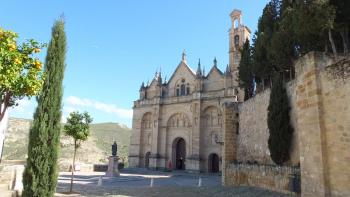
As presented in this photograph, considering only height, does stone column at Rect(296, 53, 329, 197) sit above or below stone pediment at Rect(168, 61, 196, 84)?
below

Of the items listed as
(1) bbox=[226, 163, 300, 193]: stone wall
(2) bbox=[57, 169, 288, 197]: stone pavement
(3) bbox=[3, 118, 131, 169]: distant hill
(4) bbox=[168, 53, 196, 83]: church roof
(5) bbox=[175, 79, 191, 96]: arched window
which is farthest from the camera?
(3) bbox=[3, 118, 131, 169]: distant hill

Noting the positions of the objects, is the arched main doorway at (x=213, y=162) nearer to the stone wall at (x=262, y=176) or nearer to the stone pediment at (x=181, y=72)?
the stone pediment at (x=181, y=72)

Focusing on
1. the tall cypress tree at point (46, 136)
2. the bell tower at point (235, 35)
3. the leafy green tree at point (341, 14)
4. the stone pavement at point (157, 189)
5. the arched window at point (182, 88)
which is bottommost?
the stone pavement at point (157, 189)

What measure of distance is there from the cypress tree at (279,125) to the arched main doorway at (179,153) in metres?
26.0

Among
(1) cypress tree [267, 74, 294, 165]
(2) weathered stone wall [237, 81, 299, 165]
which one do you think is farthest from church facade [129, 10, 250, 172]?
(1) cypress tree [267, 74, 294, 165]

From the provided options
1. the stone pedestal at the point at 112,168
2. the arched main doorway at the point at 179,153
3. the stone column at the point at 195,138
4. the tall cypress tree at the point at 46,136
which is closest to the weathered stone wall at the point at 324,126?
Result: the tall cypress tree at the point at 46,136

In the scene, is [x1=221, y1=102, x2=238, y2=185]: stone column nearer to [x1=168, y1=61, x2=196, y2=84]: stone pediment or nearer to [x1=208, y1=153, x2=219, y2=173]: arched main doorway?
[x1=208, y1=153, x2=219, y2=173]: arched main doorway

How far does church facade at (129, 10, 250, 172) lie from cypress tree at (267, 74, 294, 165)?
59.5ft

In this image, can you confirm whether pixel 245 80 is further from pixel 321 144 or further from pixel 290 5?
pixel 321 144

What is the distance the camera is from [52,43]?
9172 mm

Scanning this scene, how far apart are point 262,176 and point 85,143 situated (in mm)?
56574

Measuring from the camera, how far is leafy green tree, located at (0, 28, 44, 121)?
267 inches

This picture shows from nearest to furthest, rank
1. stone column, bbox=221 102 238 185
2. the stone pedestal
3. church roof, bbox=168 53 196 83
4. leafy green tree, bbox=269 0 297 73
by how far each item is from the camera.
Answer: leafy green tree, bbox=269 0 297 73, stone column, bbox=221 102 238 185, the stone pedestal, church roof, bbox=168 53 196 83

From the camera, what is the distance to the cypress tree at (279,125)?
1387 cm
